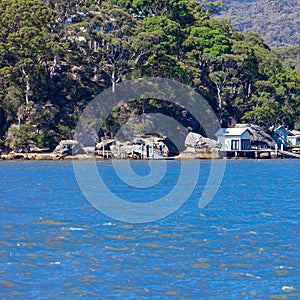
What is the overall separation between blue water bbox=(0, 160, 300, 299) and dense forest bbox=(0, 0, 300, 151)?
2072 inches

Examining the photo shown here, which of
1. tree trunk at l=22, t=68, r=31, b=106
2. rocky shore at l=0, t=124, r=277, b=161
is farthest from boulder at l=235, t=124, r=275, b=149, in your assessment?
tree trunk at l=22, t=68, r=31, b=106

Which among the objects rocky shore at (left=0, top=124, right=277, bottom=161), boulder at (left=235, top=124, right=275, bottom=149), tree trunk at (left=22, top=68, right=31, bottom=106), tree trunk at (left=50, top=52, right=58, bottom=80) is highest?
tree trunk at (left=50, top=52, right=58, bottom=80)

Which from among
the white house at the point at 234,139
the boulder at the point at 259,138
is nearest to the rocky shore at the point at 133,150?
the white house at the point at 234,139

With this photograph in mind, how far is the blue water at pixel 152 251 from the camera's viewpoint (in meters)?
21.6

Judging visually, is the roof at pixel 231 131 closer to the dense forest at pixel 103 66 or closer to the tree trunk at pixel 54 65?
the dense forest at pixel 103 66

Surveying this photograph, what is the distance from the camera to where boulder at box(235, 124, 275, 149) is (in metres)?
102

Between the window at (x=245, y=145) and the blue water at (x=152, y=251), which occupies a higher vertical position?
the window at (x=245, y=145)

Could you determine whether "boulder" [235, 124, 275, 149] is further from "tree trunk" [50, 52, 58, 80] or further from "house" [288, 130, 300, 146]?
"tree trunk" [50, 52, 58, 80]

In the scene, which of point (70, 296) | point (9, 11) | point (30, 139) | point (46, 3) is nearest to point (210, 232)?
point (70, 296)

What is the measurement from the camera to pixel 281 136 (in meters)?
114

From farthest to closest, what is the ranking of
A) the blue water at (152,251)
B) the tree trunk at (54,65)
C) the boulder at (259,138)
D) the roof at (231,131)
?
the boulder at (259,138) → the roof at (231,131) → the tree trunk at (54,65) → the blue water at (152,251)

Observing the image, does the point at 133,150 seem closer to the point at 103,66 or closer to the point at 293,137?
the point at 103,66

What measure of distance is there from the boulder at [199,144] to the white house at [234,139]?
8.40ft

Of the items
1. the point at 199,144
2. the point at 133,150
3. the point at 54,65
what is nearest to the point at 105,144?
the point at 133,150
